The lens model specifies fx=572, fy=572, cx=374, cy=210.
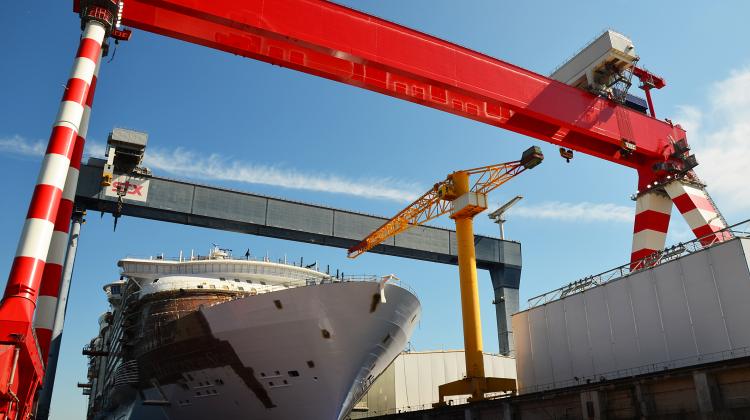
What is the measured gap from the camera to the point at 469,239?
2356cm

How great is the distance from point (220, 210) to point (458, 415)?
1540 centimetres

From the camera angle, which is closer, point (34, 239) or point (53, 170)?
point (34, 239)

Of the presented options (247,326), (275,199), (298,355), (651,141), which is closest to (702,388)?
Result: (298,355)

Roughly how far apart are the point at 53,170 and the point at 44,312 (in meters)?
3.55

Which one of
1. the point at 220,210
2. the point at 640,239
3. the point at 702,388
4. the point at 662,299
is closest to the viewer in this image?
the point at 702,388

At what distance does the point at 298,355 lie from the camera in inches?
729

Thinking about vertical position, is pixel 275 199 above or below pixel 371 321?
above

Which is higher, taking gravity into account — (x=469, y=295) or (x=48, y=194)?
(x=469, y=295)

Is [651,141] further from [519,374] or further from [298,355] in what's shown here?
[298,355]

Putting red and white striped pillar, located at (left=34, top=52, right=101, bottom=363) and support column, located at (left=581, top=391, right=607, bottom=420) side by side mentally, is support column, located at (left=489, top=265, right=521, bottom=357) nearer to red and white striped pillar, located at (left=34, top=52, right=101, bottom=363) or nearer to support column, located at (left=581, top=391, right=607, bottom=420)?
support column, located at (left=581, top=391, right=607, bottom=420)

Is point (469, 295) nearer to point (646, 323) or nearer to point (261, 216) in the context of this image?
point (646, 323)

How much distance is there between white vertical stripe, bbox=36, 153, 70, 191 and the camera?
11258 mm

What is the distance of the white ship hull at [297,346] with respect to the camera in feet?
60.3

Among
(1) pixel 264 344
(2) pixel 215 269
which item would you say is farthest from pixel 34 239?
(2) pixel 215 269
